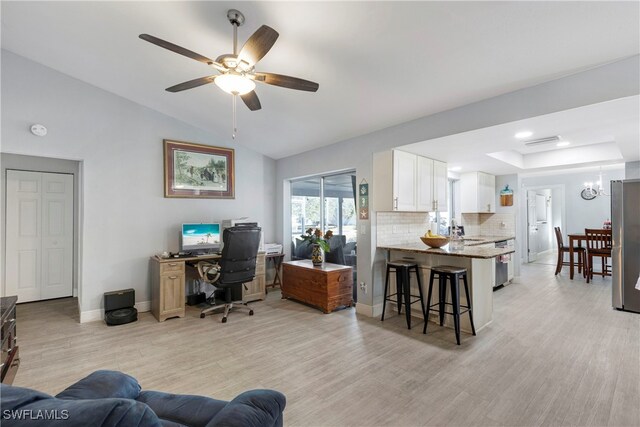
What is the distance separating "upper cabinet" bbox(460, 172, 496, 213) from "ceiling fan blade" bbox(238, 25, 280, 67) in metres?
5.03

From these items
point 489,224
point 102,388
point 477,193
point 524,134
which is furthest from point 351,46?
point 489,224

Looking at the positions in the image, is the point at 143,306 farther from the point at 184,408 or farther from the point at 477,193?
the point at 477,193

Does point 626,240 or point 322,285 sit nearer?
point 626,240

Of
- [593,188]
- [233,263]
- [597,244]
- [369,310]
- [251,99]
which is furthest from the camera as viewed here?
[593,188]

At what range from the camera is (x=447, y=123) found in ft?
10.6

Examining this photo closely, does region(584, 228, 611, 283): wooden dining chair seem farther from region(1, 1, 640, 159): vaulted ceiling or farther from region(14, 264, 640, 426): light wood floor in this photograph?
region(1, 1, 640, 159): vaulted ceiling

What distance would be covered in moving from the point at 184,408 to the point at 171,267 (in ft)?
9.63

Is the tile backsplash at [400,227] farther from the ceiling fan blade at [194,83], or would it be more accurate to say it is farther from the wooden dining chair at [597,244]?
the wooden dining chair at [597,244]

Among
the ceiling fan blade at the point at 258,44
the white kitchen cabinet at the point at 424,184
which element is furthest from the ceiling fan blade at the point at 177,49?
the white kitchen cabinet at the point at 424,184

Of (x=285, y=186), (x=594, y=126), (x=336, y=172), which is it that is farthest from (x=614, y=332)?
(x=285, y=186)

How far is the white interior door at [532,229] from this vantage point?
8.02 m

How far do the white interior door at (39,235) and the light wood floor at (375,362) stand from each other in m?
0.75

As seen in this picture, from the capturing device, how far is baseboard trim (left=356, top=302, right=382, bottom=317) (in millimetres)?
3920

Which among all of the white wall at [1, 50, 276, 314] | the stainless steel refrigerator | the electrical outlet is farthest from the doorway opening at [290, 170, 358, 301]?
the stainless steel refrigerator
